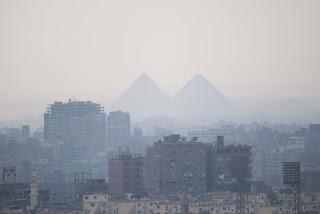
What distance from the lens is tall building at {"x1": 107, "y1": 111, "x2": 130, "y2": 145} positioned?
119 metres

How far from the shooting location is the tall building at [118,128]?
391ft

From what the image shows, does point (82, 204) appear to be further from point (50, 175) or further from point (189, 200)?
point (50, 175)

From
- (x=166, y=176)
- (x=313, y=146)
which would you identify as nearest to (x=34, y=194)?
(x=166, y=176)

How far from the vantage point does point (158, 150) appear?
7775 centimetres

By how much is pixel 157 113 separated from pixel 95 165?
8320 cm

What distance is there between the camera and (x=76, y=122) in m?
122

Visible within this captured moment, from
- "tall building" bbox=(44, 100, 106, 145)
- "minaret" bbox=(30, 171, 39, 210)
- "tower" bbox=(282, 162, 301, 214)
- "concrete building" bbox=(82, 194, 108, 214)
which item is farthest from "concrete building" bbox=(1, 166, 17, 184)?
"tall building" bbox=(44, 100, 106, 145)

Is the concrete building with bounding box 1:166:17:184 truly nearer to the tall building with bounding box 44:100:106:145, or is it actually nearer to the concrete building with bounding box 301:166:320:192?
the concrete building with bounding box 301:166:320:192

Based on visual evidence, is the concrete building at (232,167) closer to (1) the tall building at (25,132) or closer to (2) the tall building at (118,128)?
(2) the tall building at (118,128)

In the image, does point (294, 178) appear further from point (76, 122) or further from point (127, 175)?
point (76, 122)

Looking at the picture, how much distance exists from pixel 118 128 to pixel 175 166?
4848cm

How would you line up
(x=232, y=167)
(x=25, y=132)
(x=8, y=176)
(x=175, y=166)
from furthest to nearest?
(x=25, y=132)
(x=175, y=166)
(x=232, y=167)
(x=8, y=176)

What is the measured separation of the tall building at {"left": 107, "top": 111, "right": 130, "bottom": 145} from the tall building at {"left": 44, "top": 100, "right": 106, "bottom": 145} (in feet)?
2.17

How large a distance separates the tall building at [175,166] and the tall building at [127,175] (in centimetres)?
161
